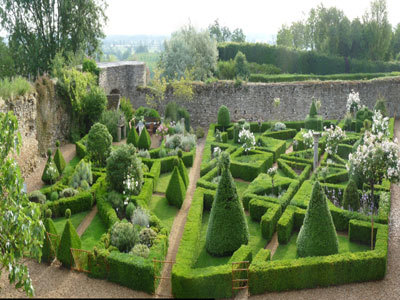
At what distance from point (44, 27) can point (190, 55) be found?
11.7 m

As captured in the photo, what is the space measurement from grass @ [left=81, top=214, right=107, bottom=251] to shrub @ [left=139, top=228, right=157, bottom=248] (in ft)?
5.75

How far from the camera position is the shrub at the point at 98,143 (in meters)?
20.6

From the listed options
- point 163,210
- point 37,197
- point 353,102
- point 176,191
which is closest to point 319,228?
point 176,191

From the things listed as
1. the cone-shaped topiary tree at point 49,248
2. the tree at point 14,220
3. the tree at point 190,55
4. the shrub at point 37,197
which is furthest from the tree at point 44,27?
the tree at point 14,220

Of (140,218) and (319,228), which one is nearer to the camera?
(319,228)

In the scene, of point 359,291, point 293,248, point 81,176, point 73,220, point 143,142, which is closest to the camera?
point 359,291

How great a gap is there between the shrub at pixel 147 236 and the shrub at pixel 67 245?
6.32 feet

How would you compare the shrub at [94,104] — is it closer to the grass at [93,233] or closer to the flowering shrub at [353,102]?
the grass at [93,233]

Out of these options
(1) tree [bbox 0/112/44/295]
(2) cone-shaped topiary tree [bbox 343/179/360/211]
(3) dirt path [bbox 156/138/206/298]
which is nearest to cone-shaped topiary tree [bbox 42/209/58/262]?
(3) dirt path [bbox 156/138/206/298]

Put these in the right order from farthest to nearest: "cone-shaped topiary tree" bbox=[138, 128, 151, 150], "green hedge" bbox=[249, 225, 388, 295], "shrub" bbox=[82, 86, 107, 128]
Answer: "shrub" bbox=[82, 86, 107, 128] → "cone-shaped topiary tree" bbox=[138, 128, 151, 150] → "green hedge" bbox=[249, 225, 388, 295]

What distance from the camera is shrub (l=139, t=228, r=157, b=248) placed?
1422 cm

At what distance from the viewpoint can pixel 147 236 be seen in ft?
47.0

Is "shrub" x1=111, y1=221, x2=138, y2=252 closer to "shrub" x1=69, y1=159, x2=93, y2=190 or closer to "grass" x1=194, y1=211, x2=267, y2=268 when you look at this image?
"grass" x1=194, y1=211, x2=267, y2=268

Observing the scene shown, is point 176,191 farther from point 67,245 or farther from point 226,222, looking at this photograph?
point 67,245
